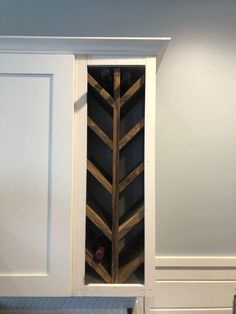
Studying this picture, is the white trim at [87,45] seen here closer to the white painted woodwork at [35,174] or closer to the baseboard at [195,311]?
the white painted woodwork at [35,174]

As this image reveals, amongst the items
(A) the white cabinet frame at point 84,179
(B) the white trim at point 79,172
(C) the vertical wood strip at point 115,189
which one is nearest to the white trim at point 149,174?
(A) the white cabinet frame at point 84,179

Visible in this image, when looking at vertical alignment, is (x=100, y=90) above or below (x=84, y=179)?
above

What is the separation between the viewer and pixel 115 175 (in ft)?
4.52

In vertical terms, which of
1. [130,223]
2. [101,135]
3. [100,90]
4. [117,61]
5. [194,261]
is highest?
[117,61]

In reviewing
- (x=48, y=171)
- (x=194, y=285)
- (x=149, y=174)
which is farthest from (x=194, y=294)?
(x=48, y=171)

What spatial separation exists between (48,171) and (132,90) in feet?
1.59

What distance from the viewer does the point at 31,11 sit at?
172cm

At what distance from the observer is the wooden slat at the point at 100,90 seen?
4.54 ft

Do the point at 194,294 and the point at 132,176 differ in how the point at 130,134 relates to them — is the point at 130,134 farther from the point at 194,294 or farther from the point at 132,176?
the point at 194,294

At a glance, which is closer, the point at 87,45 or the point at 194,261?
the point at 87,45

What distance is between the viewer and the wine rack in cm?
138

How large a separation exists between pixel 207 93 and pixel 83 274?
3.48ft

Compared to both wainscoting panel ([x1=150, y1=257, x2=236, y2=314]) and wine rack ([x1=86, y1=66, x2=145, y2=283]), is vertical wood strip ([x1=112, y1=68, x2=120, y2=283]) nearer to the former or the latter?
wine rack ([x1=86, y1=66, x2=145, y2=283])

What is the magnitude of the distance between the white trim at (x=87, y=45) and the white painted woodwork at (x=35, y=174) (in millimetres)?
38
